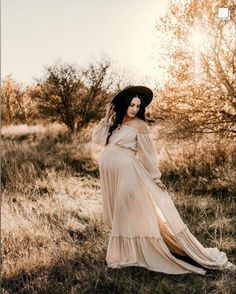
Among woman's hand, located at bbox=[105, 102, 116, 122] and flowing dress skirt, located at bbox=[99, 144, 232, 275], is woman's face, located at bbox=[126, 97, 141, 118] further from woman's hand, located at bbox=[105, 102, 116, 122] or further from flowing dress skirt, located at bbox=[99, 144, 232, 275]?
flowing dress skirt, located at bbox=[99, 144, 232, 275]

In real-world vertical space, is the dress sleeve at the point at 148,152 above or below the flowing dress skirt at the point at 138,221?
above

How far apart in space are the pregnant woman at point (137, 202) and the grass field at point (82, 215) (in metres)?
0.11

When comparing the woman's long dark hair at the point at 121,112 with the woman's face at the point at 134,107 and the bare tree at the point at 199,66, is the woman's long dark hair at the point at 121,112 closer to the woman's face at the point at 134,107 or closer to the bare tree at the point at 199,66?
the woman's face at the point at 134,107

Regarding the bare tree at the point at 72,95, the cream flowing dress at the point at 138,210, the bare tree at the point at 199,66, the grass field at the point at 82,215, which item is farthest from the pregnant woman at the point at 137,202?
the bare tree at the point at 72,95

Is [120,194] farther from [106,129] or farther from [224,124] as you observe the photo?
[224,124]

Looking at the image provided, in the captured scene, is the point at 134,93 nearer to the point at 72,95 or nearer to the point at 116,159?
the point at 116,159

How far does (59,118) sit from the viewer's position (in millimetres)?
11500

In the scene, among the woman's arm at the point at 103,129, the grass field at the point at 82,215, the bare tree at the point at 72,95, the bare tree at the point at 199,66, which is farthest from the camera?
the bare tree at the point at 72,95

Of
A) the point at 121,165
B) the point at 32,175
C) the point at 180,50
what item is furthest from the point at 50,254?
the point at 180,50

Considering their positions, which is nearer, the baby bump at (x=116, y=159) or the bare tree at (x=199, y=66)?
the baby bump at (x=116, y=159)

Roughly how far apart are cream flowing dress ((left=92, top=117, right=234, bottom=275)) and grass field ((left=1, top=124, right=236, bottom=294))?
98 mm

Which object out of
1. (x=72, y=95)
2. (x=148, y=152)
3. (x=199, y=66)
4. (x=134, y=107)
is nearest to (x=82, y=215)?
(x=148, y=152)

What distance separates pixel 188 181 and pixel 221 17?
2.38m

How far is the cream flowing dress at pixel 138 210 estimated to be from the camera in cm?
385
